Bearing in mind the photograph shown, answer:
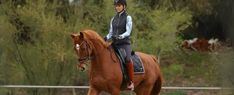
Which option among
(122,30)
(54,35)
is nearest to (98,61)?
(122,30)

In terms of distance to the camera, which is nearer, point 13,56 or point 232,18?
point 232,18

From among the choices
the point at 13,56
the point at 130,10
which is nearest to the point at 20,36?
the point at 13,56

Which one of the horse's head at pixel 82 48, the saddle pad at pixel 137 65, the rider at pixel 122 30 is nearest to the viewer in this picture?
the horse's head at pixel 82 48

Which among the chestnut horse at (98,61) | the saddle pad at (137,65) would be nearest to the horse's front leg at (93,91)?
the chestnut horse at (98,61)

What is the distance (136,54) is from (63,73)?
8891 mm

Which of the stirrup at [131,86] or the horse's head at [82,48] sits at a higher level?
the horse's head at [82,48]

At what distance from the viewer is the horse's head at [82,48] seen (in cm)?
772

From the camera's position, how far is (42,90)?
57.0ft

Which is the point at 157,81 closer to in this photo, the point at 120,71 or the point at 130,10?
the point at 120,71

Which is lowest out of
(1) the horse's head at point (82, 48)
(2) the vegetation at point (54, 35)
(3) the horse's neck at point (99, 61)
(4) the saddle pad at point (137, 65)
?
(2) the vegetation at point (54, 35)

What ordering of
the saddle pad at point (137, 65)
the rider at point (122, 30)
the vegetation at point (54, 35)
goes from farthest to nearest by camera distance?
the vegetation at point (54, 35)
the saddle pad at point (137, 65)
the rider at point (122, 30)

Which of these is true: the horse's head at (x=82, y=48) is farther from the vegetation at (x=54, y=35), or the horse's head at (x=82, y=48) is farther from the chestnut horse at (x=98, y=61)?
the vegetation at (x=54, y=35)

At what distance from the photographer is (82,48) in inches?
306

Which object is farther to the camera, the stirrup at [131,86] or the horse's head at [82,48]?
the stirrup at [131,86]
